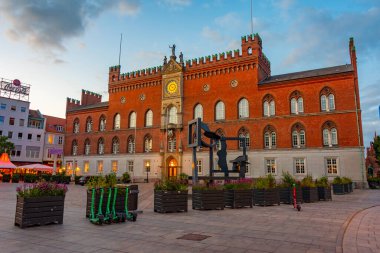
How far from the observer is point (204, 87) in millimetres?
42531

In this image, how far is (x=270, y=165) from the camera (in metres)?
36.7

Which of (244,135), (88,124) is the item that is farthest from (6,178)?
(244,135)

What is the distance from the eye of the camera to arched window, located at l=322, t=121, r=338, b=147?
111ft

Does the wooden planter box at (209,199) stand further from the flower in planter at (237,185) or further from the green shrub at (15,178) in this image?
the green shrub at (15,178)

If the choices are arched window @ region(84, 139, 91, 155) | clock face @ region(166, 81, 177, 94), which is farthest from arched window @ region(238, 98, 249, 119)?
arched window @ region(84, 139, 91, 155)

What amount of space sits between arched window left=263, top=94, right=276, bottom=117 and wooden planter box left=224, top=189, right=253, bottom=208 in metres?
24.2

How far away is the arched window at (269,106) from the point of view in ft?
123

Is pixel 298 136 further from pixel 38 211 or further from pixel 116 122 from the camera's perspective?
pixel 38 211

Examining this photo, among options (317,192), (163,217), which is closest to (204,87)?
(317,192)

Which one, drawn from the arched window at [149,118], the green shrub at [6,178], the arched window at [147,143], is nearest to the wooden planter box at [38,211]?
the arched window at [147,143]

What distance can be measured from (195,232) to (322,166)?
2936cm

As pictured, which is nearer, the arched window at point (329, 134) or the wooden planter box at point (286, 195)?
the wooden planter box at point (286, 195)

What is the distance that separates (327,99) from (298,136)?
17.7 ft

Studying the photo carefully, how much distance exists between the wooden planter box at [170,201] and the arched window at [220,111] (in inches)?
1118
